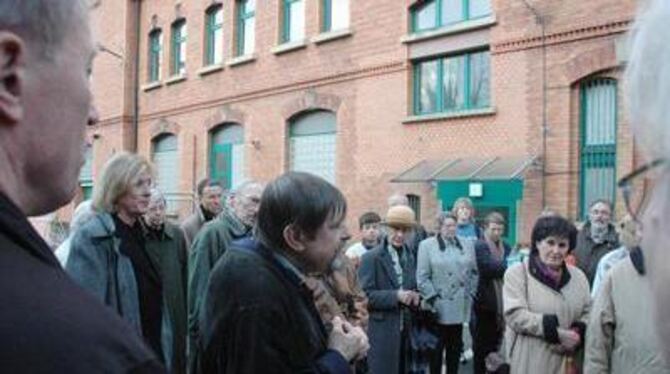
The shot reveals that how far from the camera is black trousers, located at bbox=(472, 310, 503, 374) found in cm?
845

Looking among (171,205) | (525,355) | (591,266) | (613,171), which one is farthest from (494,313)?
(171,205)

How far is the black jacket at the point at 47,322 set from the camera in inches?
39.9

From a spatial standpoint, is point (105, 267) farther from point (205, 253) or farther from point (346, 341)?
point (346, 341)

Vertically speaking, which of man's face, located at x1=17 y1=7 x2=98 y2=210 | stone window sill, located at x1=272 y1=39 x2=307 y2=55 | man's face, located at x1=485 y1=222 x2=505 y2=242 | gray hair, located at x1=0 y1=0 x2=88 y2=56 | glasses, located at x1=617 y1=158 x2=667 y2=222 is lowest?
man's face, located at x1=485 y1=222 x2=505 y2=242

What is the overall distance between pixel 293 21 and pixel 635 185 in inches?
693

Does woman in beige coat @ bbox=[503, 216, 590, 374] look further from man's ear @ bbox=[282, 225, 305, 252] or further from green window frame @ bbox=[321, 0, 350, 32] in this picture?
green window frame @ bbox=[321, 0, 350, 32]

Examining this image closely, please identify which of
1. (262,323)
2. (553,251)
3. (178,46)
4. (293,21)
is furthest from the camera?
(178,46)

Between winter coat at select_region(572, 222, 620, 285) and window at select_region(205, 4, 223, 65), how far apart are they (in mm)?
14543

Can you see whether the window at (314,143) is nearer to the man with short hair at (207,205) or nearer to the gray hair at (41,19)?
the man with short hair at (207,205)

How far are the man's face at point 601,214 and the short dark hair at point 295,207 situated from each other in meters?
5.48

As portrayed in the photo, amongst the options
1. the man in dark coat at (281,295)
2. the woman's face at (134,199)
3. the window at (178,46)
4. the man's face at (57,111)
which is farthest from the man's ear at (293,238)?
the window at (178,46)

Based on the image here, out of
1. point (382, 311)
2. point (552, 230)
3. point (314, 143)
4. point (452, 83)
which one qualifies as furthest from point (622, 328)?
point (314, 143)

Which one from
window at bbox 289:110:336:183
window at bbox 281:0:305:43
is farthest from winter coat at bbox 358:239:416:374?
window at bbox 281:0:305:43

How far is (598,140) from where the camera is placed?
41.9ft
